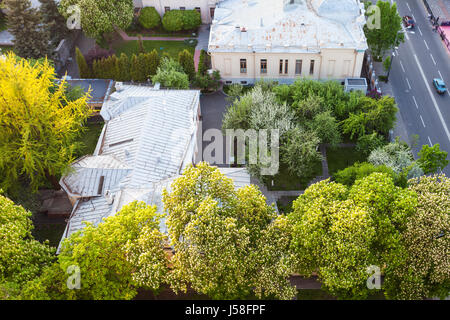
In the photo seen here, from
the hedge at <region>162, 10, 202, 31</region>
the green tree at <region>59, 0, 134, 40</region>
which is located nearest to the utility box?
the hedge at <region>162, 10, 202, 31</region>

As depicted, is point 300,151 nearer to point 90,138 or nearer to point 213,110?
point 213,110

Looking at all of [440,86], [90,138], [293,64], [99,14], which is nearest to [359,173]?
[293,64]

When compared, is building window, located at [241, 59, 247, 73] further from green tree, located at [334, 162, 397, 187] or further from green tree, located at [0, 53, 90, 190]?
green tree, located at [0, 53, 90, 190]

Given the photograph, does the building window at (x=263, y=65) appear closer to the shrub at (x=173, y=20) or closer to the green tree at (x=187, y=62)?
the green tree at (x=187, y=62)

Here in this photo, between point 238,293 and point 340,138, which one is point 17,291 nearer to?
point 238,293

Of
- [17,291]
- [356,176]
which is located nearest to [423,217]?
[356,176]

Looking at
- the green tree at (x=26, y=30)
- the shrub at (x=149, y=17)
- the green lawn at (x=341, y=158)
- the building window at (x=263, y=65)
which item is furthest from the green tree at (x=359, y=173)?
the green tree at (x=26, y=30)
